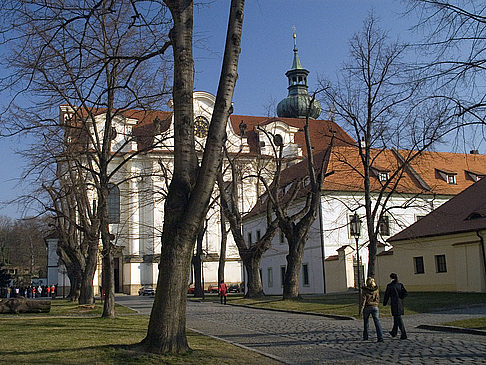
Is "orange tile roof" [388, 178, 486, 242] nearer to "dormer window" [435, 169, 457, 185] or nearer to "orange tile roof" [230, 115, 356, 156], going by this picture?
"dormer window" [435, 169, 457, 185]

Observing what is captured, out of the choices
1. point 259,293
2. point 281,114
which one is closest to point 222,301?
point 259,293

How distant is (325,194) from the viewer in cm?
4319

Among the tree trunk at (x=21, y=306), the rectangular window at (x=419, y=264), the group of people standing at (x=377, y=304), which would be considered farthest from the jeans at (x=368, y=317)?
the rectangular window at (x=419, y=264)

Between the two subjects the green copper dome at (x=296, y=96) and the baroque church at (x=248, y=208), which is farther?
the green copper dome at (x=296, y=96)

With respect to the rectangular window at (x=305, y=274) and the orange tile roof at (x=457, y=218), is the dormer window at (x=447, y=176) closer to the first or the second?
the rectangular window at (x=305, y=274)

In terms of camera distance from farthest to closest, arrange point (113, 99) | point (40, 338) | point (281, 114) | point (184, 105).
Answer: point (281, 114)
point (113, 99)
point (40, 338)
point (184, 105)

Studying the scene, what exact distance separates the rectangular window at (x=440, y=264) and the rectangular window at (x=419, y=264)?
1.20 meters

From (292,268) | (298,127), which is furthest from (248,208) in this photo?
(292,268)

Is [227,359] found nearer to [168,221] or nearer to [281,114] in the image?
[168,221]

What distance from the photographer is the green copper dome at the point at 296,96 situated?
7656cm

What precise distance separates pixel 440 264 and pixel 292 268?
8.94m

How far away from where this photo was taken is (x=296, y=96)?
257 ft

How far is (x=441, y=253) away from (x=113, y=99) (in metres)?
20.7

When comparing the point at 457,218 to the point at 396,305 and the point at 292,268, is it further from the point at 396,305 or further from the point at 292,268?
the point at 396,305
